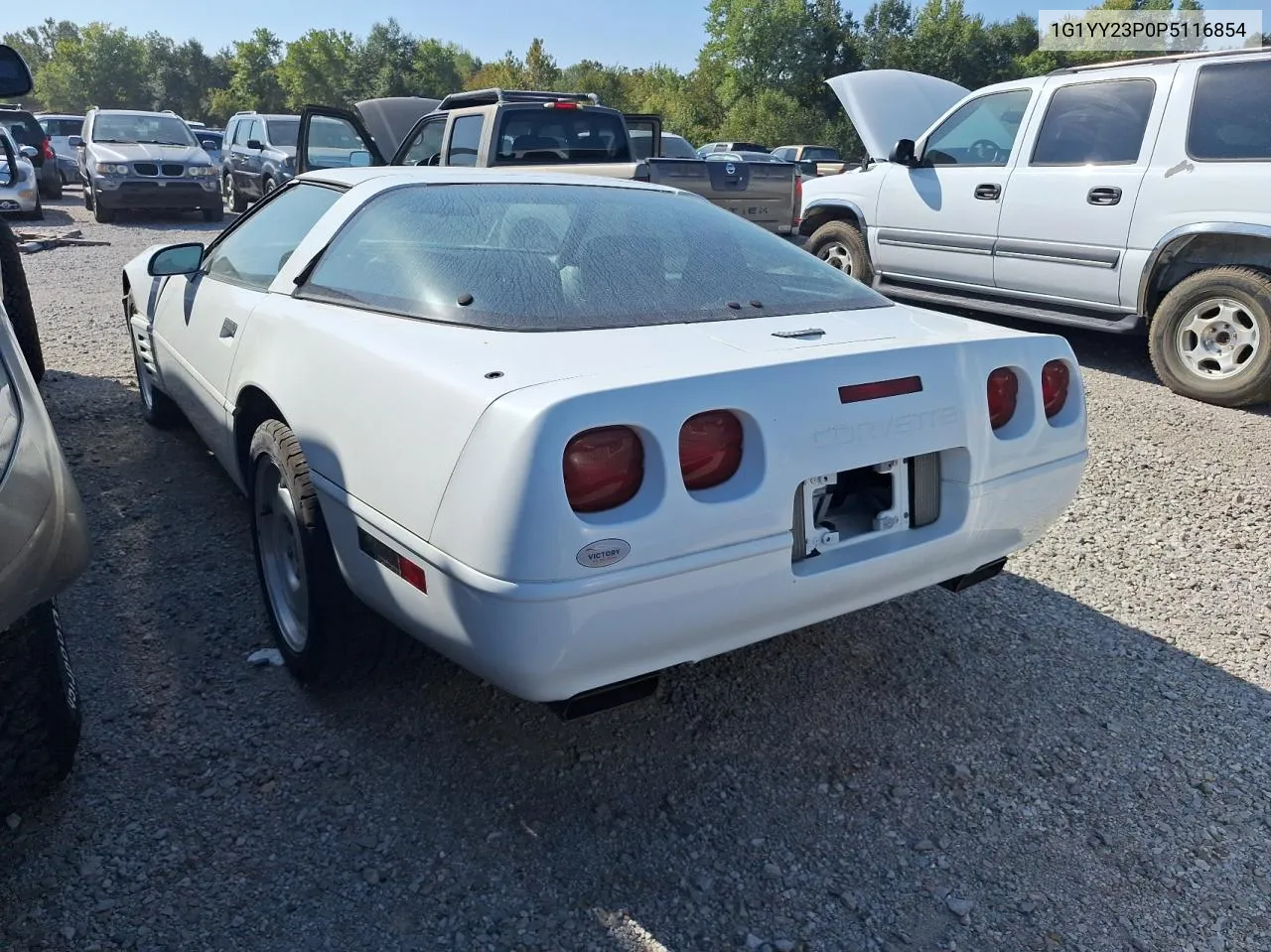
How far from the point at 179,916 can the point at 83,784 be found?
1.93 feet

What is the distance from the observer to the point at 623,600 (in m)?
1.97

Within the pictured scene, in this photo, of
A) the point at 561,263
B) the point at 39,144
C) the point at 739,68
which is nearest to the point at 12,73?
the point at 561,263

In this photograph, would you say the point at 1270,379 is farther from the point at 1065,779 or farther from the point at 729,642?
the point at 729,642

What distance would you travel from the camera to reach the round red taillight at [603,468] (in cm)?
194

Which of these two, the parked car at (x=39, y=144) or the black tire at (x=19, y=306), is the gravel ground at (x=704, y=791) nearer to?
the black tire at (x=19, y=306)

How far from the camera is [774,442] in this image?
2105mm

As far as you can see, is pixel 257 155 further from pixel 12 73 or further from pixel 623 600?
pixel 623 600

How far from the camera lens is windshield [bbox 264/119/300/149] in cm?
1559

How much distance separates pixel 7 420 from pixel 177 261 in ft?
6.50

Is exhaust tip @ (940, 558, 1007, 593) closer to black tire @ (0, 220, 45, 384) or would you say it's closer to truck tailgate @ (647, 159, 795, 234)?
black tire @ (0, 220, 45, 384)

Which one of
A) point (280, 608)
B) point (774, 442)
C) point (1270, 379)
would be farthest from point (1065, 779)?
point (1270, 379)

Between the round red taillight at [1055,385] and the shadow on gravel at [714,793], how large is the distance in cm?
86

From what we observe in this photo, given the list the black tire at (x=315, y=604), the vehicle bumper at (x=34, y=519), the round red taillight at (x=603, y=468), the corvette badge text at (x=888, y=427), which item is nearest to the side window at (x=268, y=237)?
the black tire at (x=315, y=604)

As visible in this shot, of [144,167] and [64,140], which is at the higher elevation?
[64,140]
